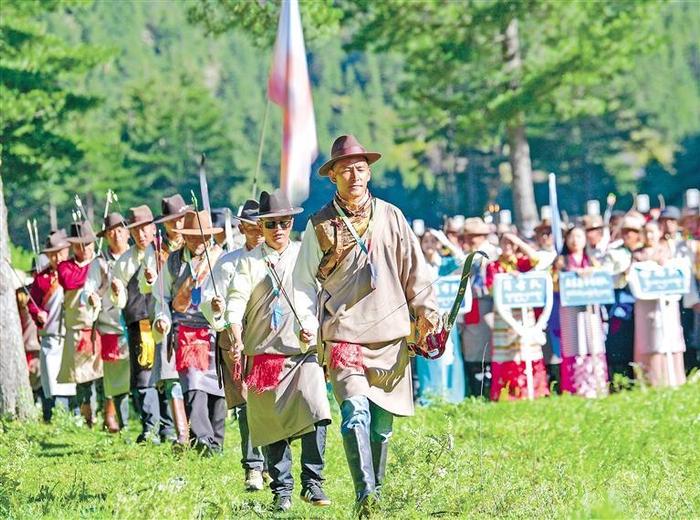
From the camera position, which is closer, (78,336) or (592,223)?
(78,336)

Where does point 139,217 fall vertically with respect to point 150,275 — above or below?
above

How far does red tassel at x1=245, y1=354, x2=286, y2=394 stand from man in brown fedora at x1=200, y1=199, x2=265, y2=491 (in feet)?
0.76

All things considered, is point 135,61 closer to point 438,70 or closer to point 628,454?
point 438,70

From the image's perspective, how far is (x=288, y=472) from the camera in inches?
370

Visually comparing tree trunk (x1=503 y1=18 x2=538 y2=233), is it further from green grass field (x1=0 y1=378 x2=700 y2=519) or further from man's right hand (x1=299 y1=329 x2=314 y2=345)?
man's right hand (x1=299 y1=329 x2=314 y2=345)

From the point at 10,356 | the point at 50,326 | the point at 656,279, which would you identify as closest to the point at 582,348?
the point at 656,279

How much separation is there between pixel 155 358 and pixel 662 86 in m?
137

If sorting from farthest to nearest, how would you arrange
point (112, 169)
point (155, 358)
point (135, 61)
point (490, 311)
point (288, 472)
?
point (135, 61) < point (112, 169) < point (490, 311) < point (155, 358) < point (288, 472)

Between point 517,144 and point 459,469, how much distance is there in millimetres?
30339

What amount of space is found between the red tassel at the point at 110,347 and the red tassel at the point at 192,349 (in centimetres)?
214

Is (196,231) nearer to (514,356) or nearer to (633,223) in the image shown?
(514,356)

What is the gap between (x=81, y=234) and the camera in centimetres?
1480

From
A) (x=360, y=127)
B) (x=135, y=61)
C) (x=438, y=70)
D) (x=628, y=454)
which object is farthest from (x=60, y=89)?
(x=135, y=61)

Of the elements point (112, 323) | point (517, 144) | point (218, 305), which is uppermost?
point (517, 144)
